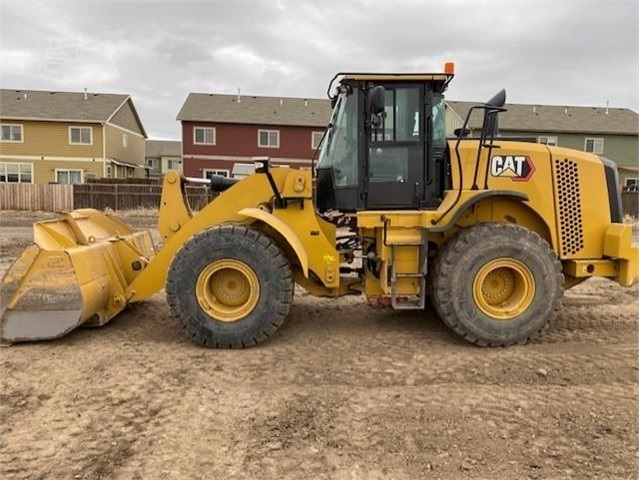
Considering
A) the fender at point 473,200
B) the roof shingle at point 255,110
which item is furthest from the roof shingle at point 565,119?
the fender at point 473,200

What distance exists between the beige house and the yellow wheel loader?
3075cm

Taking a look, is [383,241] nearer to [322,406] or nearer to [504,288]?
[504,288]

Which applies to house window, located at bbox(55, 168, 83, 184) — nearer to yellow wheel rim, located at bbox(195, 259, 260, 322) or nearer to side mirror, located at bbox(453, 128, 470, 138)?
yellow wheel rim, located at bbox(195, 259, 260, 322)

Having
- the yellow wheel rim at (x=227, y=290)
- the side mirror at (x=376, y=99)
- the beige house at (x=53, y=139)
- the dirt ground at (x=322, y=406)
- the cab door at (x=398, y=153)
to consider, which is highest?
the beige house at (x=53, y=139)

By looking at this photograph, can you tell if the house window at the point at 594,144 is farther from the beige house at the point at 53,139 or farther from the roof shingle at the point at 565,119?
the beige house at the point at 53,139

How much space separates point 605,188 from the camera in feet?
17.9

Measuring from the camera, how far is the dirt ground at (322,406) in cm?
305

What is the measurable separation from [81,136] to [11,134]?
4.22 meters

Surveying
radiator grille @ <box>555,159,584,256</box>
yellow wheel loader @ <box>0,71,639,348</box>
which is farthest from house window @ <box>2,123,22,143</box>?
radiator grille @ <box>555,159,584,256</box>

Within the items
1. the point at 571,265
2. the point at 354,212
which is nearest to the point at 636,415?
the point at 571,265

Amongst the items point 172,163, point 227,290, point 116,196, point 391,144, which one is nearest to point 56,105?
point 116,196

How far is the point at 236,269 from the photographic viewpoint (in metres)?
5.03

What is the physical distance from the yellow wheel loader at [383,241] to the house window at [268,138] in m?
29.8

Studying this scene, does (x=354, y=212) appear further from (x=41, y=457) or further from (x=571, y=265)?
(x=41, y=457)
